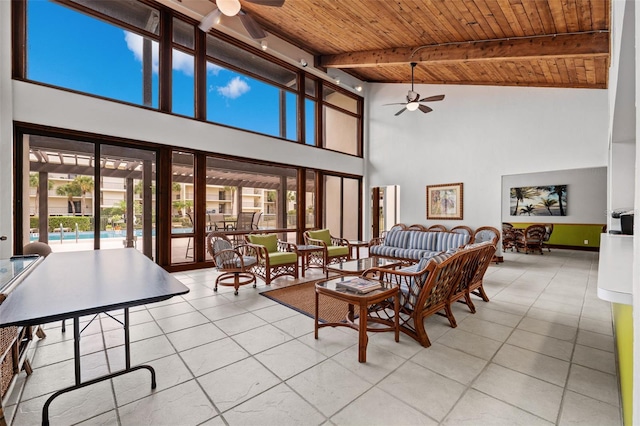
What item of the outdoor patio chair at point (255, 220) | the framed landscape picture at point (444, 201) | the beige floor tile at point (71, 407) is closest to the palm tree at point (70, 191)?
the outdoor patio chair at point (255, 220)

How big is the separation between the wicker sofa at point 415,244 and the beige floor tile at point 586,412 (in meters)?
3.47

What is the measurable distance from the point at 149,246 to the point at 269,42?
520cm

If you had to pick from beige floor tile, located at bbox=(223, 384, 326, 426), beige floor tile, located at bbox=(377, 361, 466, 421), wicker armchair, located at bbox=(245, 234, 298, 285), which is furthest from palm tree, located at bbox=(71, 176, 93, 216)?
beige floor tile, located at bbox=(377, 361, 466, 421)

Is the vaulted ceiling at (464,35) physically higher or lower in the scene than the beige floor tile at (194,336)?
higher

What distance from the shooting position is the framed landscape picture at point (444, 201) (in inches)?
286

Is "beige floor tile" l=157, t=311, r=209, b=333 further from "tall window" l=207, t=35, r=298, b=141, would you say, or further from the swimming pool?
"tall window" l=207, t=35, r=298, b=141

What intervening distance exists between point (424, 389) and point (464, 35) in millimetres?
5680

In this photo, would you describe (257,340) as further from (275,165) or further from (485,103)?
(485,103)

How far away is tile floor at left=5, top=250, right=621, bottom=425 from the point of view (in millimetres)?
1707

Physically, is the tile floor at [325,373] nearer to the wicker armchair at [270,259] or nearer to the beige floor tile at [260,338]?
the beige floor tile at [260,338]

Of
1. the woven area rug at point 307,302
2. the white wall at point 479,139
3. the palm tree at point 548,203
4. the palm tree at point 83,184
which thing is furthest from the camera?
the palm tree at point 548,203

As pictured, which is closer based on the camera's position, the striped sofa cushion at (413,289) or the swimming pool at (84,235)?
the striped sofa cushion at (413,289)

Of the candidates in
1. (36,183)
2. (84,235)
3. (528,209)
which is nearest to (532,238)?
(528,209)

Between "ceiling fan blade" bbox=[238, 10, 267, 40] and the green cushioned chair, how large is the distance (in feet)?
11.8
